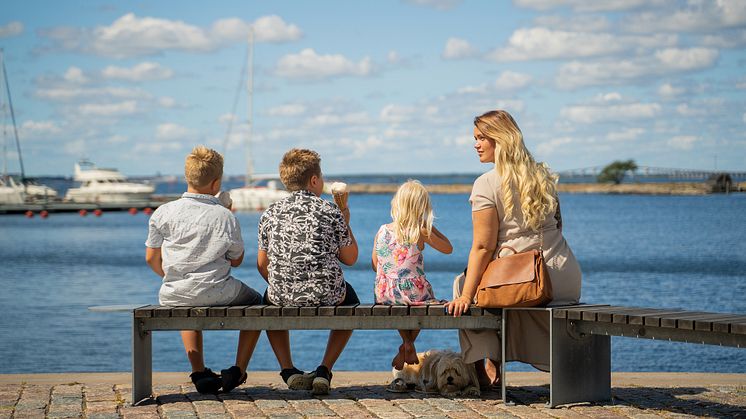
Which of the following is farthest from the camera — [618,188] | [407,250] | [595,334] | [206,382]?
[618,188]

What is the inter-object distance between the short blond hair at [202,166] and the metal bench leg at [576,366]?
219cm

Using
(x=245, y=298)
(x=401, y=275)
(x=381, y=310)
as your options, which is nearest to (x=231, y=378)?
(x=245, y=298)

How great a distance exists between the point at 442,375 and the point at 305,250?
116 cm

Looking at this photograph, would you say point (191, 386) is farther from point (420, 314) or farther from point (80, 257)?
point (80, 257)

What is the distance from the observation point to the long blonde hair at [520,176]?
20.5ft

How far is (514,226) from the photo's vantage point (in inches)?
250

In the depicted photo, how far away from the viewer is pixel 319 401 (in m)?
6.45

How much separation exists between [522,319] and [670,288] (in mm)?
23166

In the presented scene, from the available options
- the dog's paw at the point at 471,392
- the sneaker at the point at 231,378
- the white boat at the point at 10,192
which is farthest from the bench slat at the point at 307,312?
the white boat at the point at 10,192

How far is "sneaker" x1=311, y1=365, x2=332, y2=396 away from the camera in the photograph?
656cm

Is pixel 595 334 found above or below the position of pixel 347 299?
below

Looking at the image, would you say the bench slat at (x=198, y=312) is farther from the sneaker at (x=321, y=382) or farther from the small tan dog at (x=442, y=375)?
the small tan dog at (x=442, y=375)

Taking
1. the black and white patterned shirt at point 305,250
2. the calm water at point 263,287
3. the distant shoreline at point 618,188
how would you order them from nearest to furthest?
the black and white patterned shirt at point 305,250, the calm water at point 263,287, the distant shoreline at point 618,188

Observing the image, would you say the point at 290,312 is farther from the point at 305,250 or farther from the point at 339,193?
the point at 339,193
